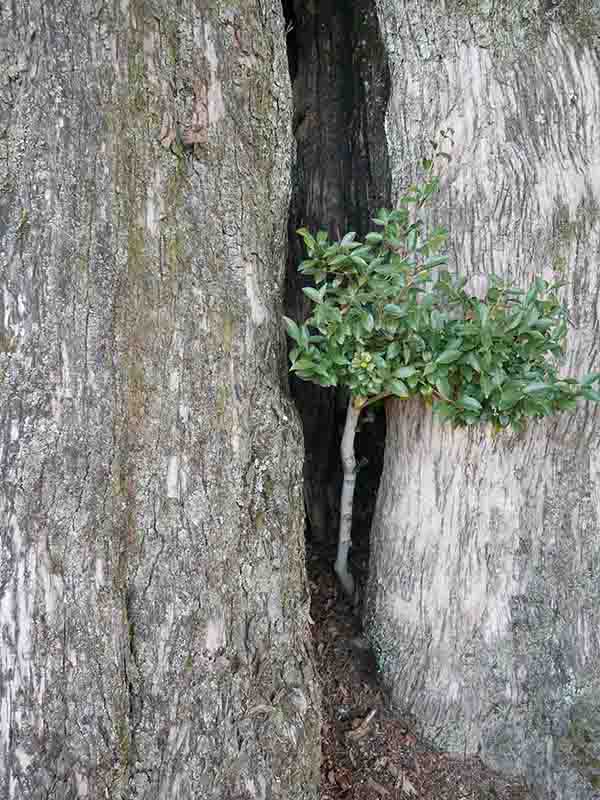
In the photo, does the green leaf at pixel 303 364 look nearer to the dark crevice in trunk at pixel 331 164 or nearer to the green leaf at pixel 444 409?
the green leaf at pixel 444 409

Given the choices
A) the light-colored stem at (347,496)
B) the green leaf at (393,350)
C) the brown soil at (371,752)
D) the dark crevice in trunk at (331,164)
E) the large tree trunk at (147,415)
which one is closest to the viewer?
the large tree trunk at (147,415)

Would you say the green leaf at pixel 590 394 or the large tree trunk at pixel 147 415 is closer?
the large tree trunk at pixel 147 415

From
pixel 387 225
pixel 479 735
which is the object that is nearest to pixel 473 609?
pixel 479 735

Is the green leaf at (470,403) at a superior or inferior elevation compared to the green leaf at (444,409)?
superior

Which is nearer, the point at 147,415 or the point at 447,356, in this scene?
the point at 147,415

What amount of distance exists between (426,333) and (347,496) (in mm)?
890

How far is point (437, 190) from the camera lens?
2654 mm

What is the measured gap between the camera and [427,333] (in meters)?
2.48

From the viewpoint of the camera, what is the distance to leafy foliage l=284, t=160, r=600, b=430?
2.42 meters

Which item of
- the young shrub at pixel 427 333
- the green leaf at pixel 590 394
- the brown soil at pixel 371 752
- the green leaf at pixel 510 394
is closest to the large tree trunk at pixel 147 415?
the young shrub at pixel 427 333

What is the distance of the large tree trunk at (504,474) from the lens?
8.73ft

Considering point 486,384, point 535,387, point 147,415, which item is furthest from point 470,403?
point 147,415

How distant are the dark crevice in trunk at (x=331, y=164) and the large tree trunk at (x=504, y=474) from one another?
14.4 inches

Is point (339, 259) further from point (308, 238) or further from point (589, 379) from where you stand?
point (589, 379)
